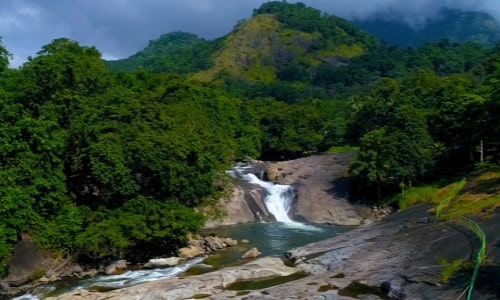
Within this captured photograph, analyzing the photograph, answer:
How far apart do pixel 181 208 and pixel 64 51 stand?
51.7ft

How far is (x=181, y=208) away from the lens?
34.2m

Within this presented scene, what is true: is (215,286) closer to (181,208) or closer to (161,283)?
(161,283)

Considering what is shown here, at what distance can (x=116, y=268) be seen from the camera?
30.5 m

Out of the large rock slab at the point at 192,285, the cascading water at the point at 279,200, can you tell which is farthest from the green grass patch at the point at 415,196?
the large rock slab at the point at 192,285

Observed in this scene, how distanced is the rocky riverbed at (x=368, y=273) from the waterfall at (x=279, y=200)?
18.8 meters

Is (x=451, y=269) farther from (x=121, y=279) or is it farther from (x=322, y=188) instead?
(x=322, y=188)

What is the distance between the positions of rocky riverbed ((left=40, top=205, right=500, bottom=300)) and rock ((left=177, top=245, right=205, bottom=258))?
717cm

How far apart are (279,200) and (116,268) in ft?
77.6

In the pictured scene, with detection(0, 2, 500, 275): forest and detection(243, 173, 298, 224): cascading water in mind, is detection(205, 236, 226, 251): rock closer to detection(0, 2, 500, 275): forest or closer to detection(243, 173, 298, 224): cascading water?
detection(0, 2, 500, 275): forest

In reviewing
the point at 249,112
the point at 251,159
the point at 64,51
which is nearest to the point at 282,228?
the point at 64,51

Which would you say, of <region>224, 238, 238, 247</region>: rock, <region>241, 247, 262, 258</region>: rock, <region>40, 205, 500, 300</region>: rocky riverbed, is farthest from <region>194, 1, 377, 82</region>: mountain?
<region>40, 205, 500, 300</region>: rocky riverbed

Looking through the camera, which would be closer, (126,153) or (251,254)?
(251,254)

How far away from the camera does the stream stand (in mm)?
27766

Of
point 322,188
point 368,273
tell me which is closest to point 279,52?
point 322,188
